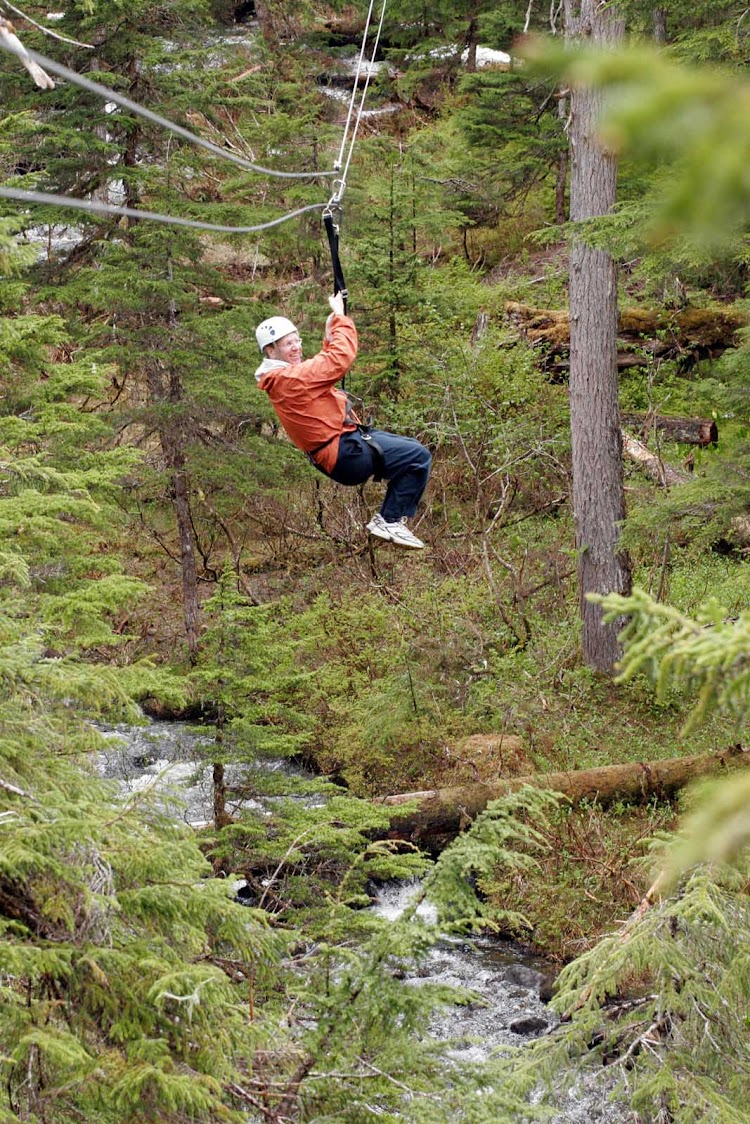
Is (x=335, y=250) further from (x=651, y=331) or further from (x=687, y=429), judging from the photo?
(x=651, y=331)

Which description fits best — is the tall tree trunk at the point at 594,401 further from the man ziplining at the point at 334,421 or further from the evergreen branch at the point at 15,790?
the evergreen branch at the point at 15,790

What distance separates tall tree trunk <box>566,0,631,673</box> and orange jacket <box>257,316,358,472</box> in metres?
4.36

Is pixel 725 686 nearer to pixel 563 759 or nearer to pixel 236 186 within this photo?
pixel 563 759

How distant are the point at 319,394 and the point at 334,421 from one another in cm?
28

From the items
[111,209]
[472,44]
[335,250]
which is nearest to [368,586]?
[335,250]

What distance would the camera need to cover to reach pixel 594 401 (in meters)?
11.4

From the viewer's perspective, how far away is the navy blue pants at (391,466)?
746 cm

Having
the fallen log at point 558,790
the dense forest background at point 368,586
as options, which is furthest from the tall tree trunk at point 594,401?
the fallen log at point 558,790

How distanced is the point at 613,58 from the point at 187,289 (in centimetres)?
1254

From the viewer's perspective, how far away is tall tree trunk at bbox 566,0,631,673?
1084cm

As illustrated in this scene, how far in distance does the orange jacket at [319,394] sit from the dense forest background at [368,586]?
5.28 ft

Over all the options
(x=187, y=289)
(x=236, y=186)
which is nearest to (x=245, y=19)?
(x=236, y=186)

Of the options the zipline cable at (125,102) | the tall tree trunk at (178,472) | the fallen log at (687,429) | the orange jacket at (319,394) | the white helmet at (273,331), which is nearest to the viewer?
the zipline cable at (125,102)

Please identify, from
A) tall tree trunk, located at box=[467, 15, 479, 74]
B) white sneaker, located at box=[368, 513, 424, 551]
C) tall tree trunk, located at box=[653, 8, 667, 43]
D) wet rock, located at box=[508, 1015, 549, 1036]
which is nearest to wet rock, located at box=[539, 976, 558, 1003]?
wet rock, located at box=[508, 1015, 549, 1036]
